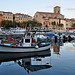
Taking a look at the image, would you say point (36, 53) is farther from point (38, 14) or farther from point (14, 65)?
point (38, 14)

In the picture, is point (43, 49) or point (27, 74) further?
point (43, 49)

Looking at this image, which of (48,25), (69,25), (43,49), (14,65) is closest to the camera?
(14,65)

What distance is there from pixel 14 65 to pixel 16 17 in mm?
108635

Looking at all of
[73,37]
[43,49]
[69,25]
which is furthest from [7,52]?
[69,25]

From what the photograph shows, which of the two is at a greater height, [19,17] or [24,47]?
[19,17]

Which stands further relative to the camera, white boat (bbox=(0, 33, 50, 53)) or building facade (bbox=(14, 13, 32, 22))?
building facade (bbox=(14, 13, 32, 22))

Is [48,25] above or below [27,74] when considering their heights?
above

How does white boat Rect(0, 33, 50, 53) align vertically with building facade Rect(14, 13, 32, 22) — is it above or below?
below

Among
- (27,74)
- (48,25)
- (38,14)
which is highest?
(38,14)

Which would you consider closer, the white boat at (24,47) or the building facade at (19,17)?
the white boat at (24,47)

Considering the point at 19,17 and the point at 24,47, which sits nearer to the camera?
the point at 24,47

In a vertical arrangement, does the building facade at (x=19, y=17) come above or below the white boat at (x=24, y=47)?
above

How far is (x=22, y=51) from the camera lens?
25.4 meters

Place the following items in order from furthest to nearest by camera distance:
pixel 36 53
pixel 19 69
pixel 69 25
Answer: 1. pixel 69 25
2. pixel 36 53
3. pixel 19 69
